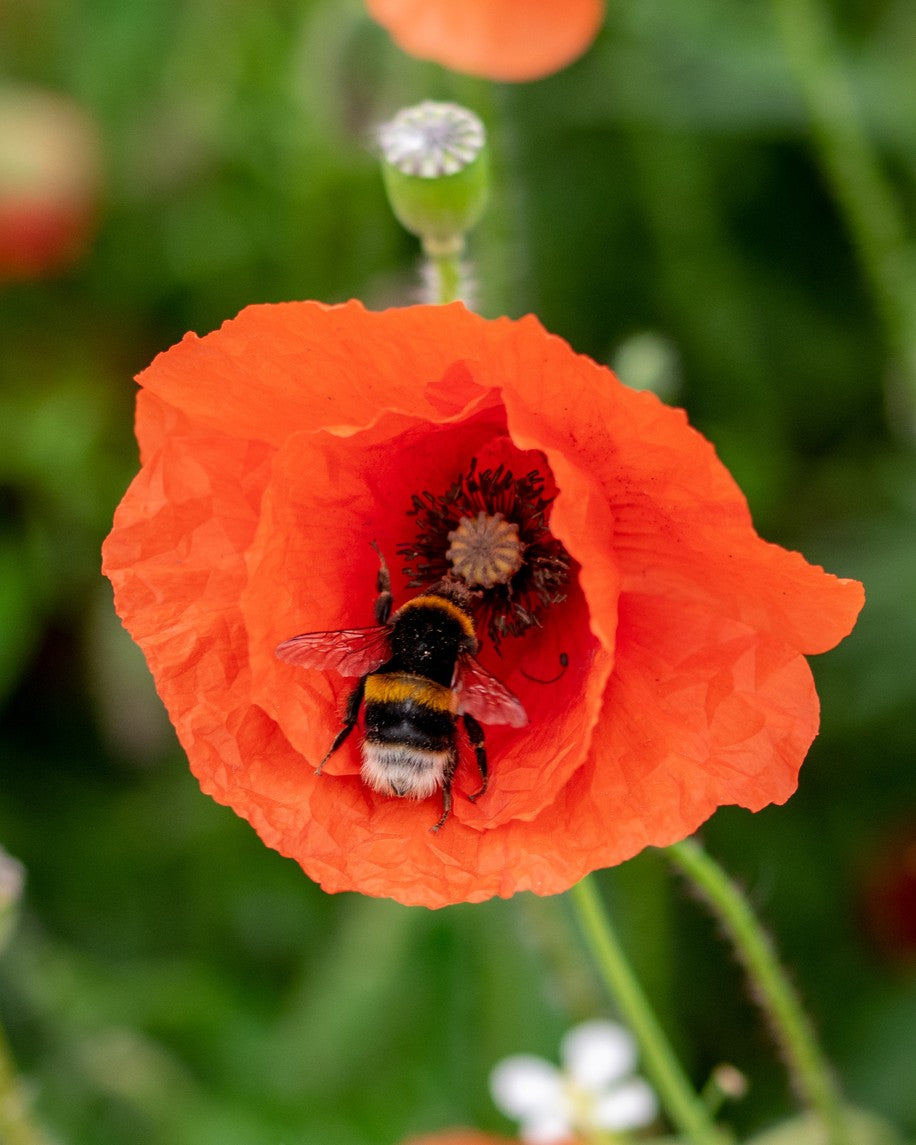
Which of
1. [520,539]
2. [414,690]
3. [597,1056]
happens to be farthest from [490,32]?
[597,1056]

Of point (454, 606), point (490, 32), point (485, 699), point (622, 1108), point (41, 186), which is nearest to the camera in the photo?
point (485, 699)

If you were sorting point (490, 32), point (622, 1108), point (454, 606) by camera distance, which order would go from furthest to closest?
point (490, 32)
point (622, 1108)
point (454, 606)

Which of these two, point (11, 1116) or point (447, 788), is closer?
point (447, 788)

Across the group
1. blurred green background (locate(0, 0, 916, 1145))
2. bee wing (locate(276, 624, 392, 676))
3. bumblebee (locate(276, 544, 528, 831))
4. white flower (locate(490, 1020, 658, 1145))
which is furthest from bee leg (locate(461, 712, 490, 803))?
blurred green background (locate(0, 0, 916, 1145))

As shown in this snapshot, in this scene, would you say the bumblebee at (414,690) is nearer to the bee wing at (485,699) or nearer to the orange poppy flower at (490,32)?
the bee wing at (485,699)

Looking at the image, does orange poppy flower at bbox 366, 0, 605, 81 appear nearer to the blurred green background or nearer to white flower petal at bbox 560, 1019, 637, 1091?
the blurred green background

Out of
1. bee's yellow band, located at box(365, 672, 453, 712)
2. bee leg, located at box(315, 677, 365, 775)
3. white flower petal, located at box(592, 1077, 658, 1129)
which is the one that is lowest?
white flower petal, located at box(592, 1077, 658, 1129)

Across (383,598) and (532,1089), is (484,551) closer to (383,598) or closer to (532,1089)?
(383,598)
